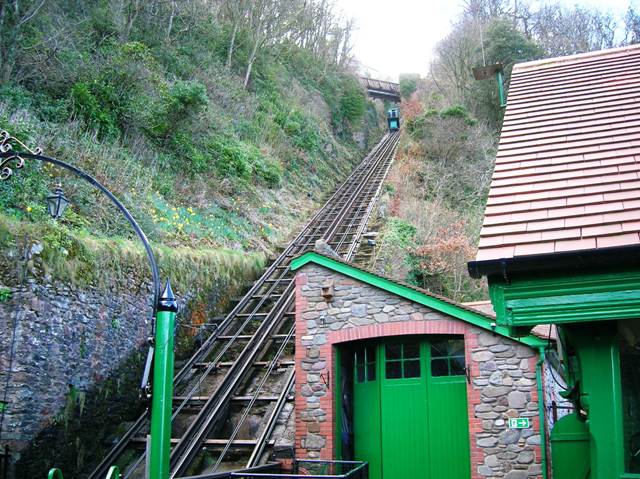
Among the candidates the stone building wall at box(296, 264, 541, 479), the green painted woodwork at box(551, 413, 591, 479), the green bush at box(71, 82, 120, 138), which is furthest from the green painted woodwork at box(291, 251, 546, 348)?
the green bush at box(71, 82, 120, 138)

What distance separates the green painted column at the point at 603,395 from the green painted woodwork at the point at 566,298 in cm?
17

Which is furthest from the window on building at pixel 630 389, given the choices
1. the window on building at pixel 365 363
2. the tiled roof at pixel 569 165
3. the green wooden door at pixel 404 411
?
the window on building at pixel 365 363

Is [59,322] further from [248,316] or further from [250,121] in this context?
[250,121]

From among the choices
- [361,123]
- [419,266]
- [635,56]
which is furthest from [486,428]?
[361,123]

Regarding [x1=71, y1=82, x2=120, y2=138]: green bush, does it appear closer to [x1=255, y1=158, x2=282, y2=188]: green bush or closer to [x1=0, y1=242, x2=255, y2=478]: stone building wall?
[x1=0, y1=242, x2=255, y2=478]: stone building wall

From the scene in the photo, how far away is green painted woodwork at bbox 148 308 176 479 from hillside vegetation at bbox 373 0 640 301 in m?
9.48

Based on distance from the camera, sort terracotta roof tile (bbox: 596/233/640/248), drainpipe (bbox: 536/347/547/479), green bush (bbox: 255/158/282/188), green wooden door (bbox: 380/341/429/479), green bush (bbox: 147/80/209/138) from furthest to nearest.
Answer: green bush (bbox: 255/158/282/188), green bush (bbox: 147/80/209/138), green wooden door (bbox: 380/341/429/479), drainpipe (bbox: 536/347/547/479), terracotta roof tile (bbox: 596/233/640/248)

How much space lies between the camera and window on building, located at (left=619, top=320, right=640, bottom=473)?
492 cm

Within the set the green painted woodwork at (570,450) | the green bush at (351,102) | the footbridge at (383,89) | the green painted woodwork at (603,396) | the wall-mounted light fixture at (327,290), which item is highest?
the footbridge at (383,89)

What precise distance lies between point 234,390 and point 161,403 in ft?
14.2

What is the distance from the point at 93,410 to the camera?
1074 centimetres

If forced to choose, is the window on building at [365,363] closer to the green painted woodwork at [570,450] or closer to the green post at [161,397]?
the green post at [161,397]

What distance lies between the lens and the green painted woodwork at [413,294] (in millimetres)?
9084

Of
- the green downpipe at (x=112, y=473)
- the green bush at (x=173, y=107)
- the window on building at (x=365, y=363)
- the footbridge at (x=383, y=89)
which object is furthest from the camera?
the footbridge at (x=383, y=89)
